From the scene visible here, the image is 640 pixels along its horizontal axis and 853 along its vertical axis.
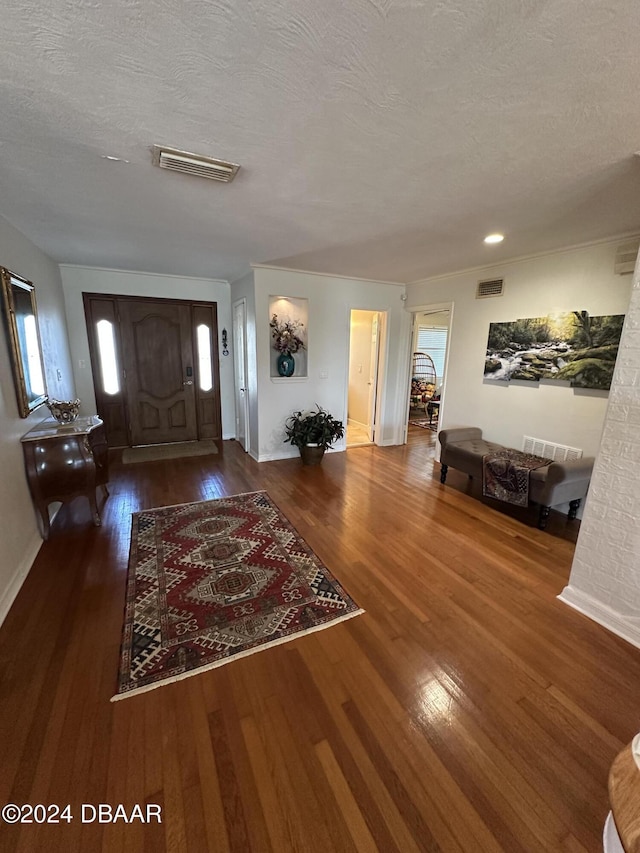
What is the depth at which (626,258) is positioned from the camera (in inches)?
106

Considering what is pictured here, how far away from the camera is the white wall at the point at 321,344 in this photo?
4160mm

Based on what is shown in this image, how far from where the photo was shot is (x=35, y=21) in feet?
3.21

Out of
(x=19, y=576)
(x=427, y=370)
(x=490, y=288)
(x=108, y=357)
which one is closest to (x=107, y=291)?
(x=108, y=357)

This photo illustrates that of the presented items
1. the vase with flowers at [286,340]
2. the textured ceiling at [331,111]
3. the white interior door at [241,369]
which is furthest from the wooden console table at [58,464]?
the vase with flowers at [286,340]

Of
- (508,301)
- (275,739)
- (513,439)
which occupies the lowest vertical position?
(275,739)

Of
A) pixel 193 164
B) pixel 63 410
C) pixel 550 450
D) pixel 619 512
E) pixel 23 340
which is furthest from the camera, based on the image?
pixel 550 450

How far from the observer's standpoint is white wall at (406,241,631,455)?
293cm

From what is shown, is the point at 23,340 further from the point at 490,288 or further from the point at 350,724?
the point at 490,288

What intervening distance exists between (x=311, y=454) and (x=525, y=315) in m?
2.82

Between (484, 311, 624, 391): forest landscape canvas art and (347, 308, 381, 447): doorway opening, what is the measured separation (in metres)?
1.75

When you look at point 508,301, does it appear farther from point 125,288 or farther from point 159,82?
point 125,288

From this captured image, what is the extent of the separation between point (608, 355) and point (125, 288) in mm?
5502

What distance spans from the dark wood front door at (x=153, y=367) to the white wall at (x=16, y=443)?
119cm

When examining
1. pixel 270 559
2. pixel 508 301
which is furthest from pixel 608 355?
pixel 270 559
